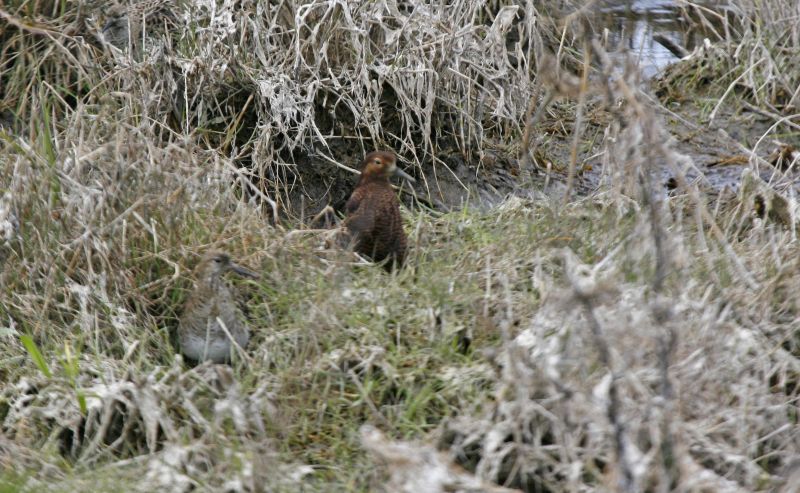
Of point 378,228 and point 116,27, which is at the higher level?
point 116,27

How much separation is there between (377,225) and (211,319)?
3.50 ft

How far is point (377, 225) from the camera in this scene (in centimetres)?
515

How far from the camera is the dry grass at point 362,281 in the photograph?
3453mm

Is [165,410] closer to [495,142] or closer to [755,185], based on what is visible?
[755,185]

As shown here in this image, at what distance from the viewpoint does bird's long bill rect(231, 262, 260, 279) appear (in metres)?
4.59

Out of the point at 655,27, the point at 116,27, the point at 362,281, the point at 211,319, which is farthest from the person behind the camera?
the point at 655,27

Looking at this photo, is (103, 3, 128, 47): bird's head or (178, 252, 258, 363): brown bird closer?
(178, 252, 258, 363): brown bird

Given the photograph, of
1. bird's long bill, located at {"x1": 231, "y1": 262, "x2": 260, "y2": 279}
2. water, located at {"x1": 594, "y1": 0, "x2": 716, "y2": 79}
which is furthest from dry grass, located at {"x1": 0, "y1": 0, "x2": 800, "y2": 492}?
water, located at {"x1": 594, "y1": 0, "x2": 716, "y2": 79}

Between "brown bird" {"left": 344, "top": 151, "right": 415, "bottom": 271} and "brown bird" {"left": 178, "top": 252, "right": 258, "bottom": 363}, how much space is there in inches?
28.3

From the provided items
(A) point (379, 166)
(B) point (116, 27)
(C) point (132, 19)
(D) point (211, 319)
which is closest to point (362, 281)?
(D) point (211, 319)

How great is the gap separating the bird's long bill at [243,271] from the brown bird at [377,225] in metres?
0.49

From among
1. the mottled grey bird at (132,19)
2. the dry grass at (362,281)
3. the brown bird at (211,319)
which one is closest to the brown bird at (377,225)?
the dry grass at (362,281)

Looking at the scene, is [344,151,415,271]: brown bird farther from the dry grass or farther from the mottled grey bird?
the mottled grey bird

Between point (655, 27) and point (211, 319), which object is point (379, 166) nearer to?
point (211, 319)
